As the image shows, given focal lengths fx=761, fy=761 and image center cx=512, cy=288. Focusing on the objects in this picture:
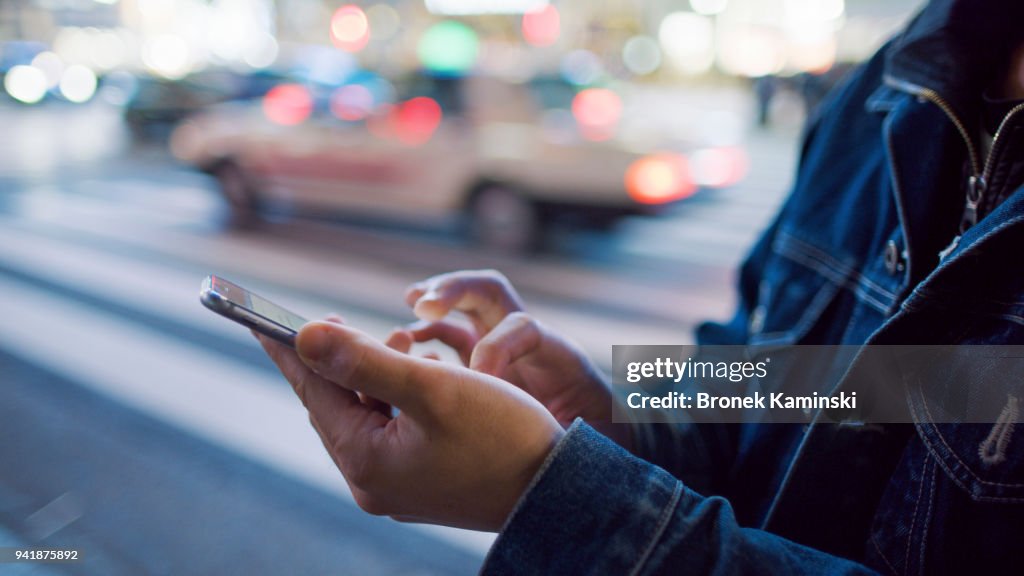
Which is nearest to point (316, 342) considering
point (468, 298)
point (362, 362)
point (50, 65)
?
point (362, 362)

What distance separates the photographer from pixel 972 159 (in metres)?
1.00

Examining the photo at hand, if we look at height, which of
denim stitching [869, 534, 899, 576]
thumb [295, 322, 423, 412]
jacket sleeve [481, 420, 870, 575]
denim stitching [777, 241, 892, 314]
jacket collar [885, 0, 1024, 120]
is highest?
jacket collar [885, 0, 1024, 120]

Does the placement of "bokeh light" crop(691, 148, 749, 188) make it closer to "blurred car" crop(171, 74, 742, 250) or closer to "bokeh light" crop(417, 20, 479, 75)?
"blurred car" crop(171, 74, 742, 250)

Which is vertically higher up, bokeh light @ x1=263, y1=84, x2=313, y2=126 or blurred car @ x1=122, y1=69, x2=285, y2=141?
bokeh light @ x1=263, y1=84, x2=313, y2=126

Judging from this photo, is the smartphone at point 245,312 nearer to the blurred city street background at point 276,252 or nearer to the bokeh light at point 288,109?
the blurred city street background at point 276,252

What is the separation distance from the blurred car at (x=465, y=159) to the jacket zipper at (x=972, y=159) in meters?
5.44

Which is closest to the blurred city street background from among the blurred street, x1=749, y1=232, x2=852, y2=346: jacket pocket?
the blurred street

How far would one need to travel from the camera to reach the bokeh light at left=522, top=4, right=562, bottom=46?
3209 centimetres

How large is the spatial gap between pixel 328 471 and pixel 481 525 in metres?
2.48

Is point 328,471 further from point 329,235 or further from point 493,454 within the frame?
point 329,235

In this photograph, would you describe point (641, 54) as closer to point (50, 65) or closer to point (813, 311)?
point (50, 65)

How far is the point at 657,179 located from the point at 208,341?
3890mm

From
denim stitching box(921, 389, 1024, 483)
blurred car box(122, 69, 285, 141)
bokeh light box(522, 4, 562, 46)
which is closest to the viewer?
denim stitching box(921, 389, 1024, 483)

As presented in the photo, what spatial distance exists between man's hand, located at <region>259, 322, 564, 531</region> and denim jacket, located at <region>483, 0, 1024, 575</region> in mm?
37
